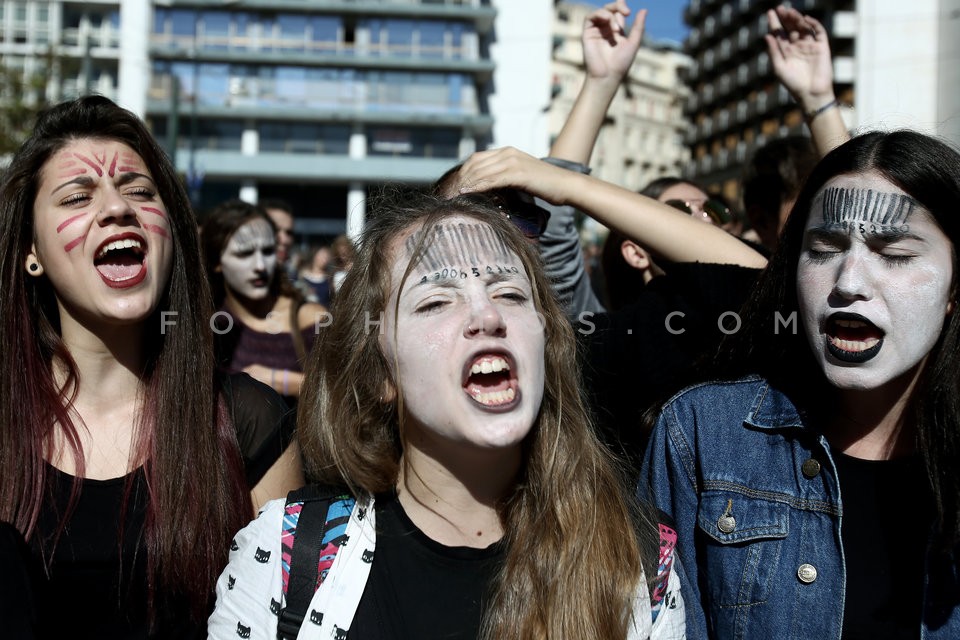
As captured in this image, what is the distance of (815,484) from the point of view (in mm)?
2129

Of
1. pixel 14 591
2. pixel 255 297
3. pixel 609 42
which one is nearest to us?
pixel 14 591

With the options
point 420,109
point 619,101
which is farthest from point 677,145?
point 420,109

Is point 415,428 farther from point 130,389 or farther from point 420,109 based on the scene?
point 420,109

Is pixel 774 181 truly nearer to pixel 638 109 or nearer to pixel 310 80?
pixel 310 80

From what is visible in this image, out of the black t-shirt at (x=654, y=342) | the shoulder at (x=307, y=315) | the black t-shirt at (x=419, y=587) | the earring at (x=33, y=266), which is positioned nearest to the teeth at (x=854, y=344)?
the black t-shirt at (x=654, y=342)

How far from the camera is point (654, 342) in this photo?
267 cm

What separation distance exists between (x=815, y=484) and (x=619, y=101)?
→ 64.0 m

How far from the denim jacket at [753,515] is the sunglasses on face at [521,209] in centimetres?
66

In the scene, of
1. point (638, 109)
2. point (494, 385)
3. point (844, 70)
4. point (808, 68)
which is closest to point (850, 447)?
point (494, 385)

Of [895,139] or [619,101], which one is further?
[619,101]

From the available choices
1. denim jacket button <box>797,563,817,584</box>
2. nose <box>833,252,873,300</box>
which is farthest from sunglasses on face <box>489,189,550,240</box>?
denim jacket button <box>797,563,817,584</box>

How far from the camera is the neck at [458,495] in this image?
2045 millimetres

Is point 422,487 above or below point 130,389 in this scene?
below

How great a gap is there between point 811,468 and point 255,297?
3.80m
